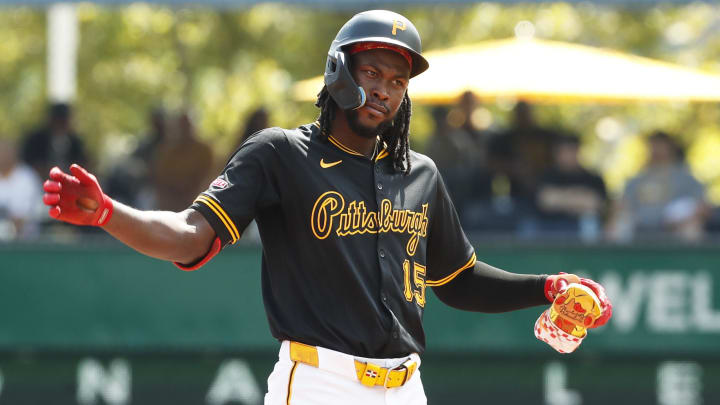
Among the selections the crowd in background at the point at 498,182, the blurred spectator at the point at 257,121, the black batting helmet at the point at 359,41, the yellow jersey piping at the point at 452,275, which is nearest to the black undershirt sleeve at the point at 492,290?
the yellow jersey piping at the point at 452,275

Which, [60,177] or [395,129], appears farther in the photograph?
[395,129]

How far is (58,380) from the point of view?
826cm

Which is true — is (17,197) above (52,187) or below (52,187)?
above

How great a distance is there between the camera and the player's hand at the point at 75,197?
9.50ft

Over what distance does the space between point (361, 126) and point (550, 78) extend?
624 cm

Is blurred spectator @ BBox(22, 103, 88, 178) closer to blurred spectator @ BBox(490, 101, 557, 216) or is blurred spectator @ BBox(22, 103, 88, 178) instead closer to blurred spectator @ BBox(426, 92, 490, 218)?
blurred spectator @ BBox(426, 92, 490, 218)

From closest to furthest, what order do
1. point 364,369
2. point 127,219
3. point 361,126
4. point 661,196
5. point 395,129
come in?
1. point 127,219
2. point 364,369
3. point 361,126
4. point 395,129
5. point 661,196

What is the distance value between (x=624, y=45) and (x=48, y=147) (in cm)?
1120

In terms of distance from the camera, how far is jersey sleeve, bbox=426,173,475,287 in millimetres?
3949

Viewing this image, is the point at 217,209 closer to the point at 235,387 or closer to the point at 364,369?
the point at 364,369

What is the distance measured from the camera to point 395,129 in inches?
151

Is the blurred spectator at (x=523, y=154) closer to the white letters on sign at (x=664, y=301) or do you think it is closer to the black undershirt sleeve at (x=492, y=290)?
the white letters on sign at (x=664, y=301)

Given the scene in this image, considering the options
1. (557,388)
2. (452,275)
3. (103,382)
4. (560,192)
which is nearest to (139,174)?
(103,382)

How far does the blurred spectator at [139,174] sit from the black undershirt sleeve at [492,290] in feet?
18.6
